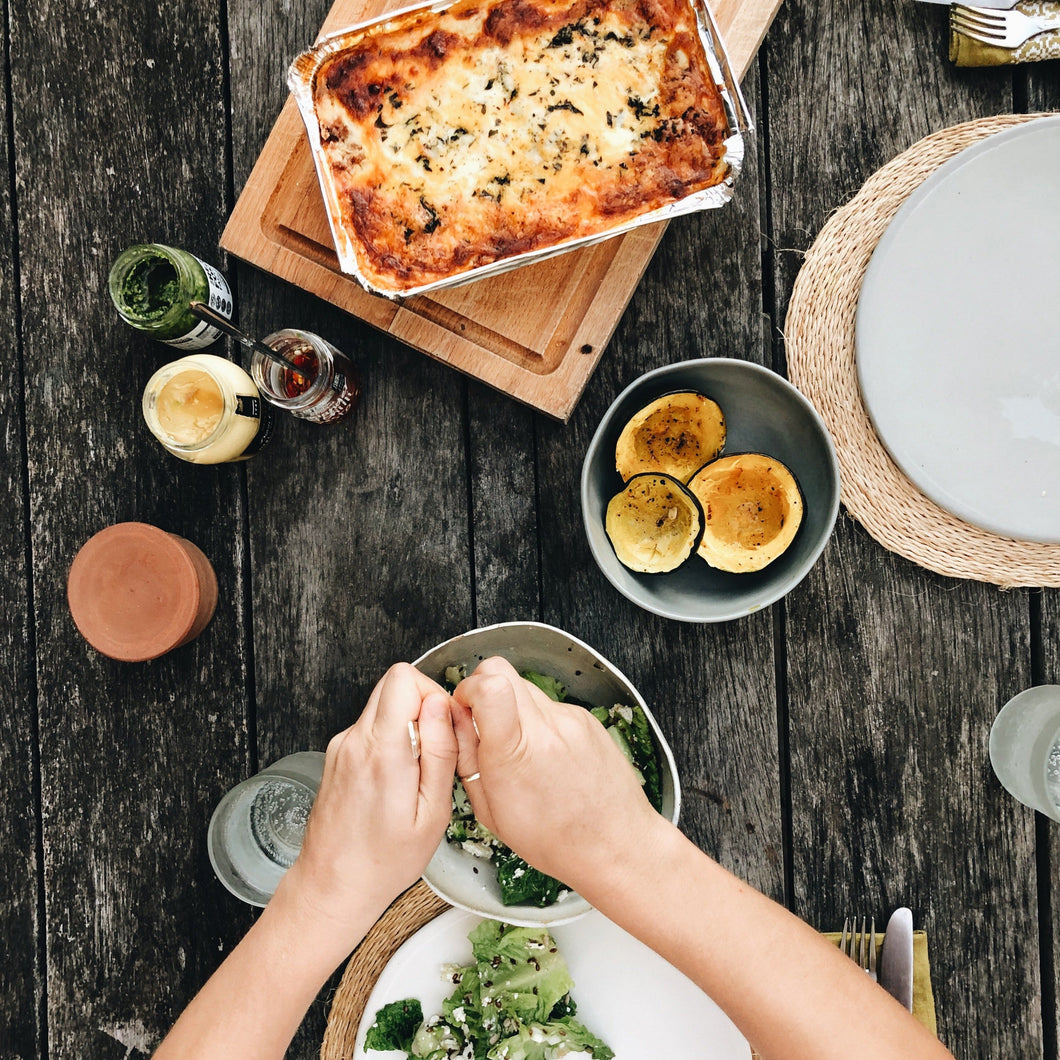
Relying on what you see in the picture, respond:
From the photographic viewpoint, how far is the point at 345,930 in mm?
954

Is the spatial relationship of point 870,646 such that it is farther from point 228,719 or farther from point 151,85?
point 151,85

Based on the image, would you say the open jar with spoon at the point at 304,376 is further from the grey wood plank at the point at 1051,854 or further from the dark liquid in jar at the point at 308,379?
the grey wood plank at the point at 1051,854

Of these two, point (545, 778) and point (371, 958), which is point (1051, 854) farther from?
point (371, 958)

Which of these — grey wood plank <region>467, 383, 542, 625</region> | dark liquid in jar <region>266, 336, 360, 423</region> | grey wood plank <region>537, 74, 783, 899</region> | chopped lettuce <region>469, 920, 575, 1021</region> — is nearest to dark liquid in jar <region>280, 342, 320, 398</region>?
dark liquid in jar <region>266, 336, 360, 423</region>

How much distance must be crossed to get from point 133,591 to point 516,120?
2.55 ft

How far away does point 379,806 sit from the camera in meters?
0.92

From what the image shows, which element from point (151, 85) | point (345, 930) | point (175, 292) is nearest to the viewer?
point (345, 930)


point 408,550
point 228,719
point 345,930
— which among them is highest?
point 408,550

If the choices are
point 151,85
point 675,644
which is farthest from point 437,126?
point 675,644

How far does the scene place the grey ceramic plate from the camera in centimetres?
108

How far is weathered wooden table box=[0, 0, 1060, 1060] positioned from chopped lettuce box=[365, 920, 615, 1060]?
20cm

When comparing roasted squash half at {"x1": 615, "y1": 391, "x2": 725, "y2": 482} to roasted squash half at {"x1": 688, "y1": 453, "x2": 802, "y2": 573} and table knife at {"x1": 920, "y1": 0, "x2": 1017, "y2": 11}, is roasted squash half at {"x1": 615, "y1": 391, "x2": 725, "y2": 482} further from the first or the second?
table knife at {"x1": 920, "y1": 0, "x2": 1017, "y2": 11}

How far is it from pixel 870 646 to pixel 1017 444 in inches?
13.0

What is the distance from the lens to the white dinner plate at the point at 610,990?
3.70ft
